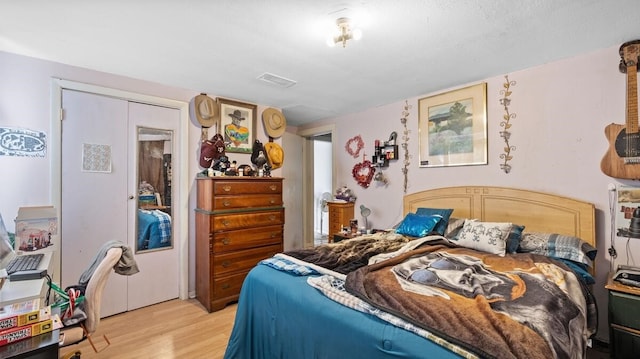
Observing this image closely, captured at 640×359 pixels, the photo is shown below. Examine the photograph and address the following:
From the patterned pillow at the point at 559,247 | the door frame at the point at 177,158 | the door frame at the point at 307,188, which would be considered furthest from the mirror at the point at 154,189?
the patterned pillow at the point at 559,247

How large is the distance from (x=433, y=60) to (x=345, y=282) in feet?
→ 6.80

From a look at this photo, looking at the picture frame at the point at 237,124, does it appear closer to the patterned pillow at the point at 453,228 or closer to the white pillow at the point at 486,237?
the patterned pillow at the point at 453,228

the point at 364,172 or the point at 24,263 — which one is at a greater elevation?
the point at 364,172

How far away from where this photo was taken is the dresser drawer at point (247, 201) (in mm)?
2986

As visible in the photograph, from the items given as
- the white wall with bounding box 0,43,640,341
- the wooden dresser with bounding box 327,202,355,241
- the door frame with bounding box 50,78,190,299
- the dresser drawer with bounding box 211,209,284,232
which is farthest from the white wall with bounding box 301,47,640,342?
the door frame with bounding box 50,78,190,299

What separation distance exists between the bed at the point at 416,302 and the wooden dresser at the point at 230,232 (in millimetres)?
1171

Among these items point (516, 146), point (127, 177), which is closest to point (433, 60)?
point (516, 146)

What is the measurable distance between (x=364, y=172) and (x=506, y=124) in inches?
73.1

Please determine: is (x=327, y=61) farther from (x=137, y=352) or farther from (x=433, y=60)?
(x=137, y=352)

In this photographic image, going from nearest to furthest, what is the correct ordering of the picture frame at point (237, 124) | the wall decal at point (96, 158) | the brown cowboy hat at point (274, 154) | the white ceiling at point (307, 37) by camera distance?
the white ceiling at point (307, 37) < the wall decal at point (96, 158) < the picture frame at point (237, 124) < the brown cowboy hat at point (274, 154)

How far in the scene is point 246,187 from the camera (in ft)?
10.5

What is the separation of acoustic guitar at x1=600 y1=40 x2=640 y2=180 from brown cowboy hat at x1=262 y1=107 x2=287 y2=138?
3415 millimetres

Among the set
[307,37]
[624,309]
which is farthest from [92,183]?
[624,309]

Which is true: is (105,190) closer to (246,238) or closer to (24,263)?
(24,263)
